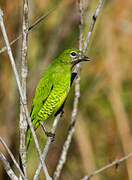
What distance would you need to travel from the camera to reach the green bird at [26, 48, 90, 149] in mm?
4211

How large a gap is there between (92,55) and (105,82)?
1.93 feet

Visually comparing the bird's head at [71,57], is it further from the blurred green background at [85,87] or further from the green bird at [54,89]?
the blurred green background at [85,87]

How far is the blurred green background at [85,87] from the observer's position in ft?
18.9

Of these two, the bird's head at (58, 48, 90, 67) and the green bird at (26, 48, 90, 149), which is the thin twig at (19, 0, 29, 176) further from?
the bird's head at (58, 48, 90, 67)

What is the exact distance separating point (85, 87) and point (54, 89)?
5.94 ft

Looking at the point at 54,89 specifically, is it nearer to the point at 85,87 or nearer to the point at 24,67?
the point at 24,67

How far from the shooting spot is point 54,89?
432cm

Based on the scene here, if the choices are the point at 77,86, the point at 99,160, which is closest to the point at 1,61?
the point at 99,160

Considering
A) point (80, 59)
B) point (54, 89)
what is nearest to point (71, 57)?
point (80, 59)

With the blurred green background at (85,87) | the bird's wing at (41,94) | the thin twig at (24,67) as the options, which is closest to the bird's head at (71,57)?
the bird's wing at (41,94)

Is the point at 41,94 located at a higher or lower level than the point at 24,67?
lower

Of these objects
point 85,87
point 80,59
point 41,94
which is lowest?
point 41,94

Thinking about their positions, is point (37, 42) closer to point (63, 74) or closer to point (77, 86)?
point (63, 74)

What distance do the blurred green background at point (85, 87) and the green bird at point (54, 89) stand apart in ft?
4.14
